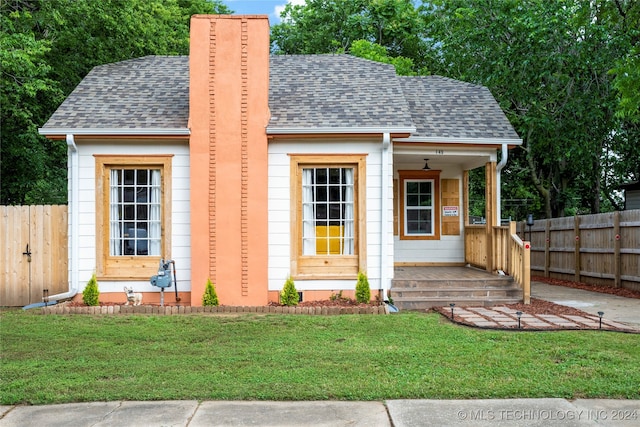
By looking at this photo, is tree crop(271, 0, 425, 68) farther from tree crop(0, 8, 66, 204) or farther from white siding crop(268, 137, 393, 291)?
white siding crop(268, 137, 393, 291)

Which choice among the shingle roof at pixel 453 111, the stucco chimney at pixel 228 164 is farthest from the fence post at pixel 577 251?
the stucco chimney at pixel 228 164

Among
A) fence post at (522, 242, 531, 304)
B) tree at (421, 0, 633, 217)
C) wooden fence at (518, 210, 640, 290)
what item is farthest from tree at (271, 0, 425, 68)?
fence post at (522, 242, 531, 304)

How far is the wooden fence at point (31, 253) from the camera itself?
393 inches

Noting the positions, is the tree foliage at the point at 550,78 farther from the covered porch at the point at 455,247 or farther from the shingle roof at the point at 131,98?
the shingle roof at the point at 131,98

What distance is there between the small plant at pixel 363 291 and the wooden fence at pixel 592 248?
6472mm

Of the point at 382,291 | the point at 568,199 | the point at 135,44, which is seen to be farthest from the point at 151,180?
the point at 568,199

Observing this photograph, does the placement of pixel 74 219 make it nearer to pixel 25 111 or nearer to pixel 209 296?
pixel 209 296

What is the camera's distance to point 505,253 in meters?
10.8

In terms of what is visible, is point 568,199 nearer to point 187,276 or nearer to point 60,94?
point 187,276

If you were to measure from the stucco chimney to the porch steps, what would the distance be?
2432 mm

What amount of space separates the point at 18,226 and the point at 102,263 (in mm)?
1679

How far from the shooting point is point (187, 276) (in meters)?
9.90

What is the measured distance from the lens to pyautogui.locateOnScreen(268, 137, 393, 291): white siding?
32.3 feet

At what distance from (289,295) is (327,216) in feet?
5.11
